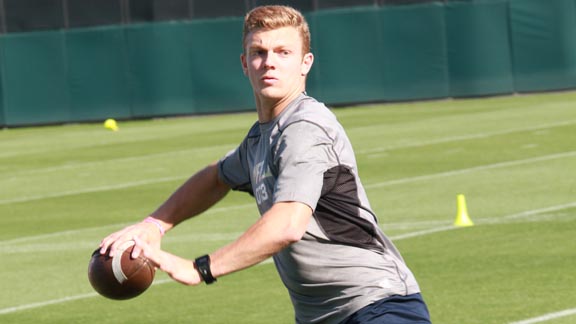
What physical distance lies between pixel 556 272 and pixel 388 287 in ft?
18.9

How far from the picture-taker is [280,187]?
533cm

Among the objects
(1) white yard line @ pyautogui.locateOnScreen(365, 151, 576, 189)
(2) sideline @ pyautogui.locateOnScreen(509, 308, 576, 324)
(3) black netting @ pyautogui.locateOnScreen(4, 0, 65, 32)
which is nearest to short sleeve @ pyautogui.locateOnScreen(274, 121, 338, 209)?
(2) sideline @ pyautogui.locateOnScreen(509, 308, 576, 324)

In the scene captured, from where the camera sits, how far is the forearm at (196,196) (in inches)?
244

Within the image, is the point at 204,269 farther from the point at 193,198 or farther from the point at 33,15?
the point at 33,15

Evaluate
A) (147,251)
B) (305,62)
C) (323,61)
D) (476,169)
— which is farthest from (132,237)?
(323,61)

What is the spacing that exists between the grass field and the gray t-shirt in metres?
3.97

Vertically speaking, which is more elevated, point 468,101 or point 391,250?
point 391,250

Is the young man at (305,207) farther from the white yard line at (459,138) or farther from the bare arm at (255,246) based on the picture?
the white yard line at (459,138)

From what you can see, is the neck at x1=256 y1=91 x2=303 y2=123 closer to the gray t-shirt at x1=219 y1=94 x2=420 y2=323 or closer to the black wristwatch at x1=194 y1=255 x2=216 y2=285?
the gray t-shirt at x1=219 y1=94 x2=420 y2=323

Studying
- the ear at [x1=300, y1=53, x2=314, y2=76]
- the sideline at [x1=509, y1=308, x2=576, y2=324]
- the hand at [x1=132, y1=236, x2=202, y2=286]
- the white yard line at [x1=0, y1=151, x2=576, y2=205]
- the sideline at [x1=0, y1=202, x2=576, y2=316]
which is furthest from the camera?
the white yard line at [x1=0, y1=151, x2=576, y2=205]

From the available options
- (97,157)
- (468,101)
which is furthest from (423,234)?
(468,101)

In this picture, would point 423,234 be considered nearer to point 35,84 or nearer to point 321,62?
point 321,62

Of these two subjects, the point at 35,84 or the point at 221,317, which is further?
the point at 35,84

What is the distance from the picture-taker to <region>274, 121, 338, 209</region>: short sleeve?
530 cm
